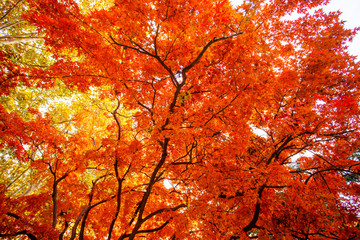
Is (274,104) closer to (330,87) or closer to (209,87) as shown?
(330,87)

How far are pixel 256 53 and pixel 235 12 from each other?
5.18 feet

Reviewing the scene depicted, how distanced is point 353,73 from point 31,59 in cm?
1473

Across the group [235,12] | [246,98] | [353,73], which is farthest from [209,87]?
[353,73]

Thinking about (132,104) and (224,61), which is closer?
(224,61)

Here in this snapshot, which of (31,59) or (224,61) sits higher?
(31,59)

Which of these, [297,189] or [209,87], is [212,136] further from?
[297,189]

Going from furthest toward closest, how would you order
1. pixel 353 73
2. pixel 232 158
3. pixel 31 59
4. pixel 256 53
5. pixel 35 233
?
1. pixel 31 59
2. pixel 353 73
3. pixel 232 158
4. pixel 256 53
5. pixel 35 233

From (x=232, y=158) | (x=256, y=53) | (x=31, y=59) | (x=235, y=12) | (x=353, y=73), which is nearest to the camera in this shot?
(x=235, y=12)

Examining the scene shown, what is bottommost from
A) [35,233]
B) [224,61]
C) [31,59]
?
[35,233]

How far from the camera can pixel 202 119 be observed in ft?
15.0

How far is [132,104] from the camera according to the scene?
17.6ft

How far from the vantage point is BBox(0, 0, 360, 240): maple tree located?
3.85 m

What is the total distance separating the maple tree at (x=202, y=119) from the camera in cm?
385

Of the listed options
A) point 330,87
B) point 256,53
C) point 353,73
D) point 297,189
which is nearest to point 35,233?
point 297,189
